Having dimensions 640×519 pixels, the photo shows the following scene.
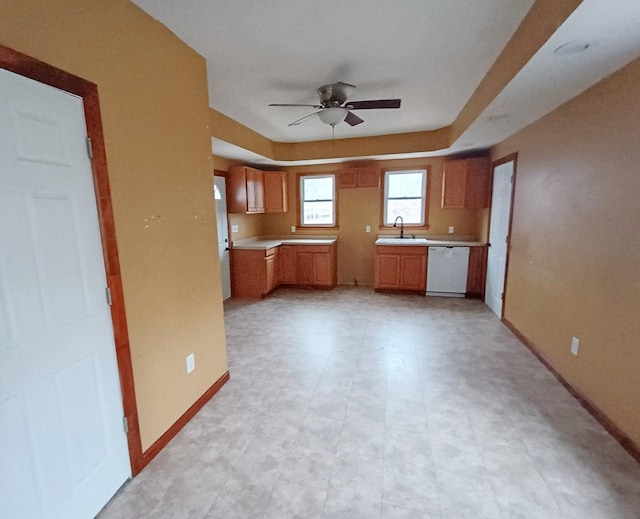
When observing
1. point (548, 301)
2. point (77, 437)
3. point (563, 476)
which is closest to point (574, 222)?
point (548, 301)

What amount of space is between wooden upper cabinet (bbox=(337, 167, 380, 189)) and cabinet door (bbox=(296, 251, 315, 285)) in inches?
54.3

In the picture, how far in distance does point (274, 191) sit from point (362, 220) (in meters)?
1.68

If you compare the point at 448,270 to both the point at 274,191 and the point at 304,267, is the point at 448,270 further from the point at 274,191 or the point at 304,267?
the point at 274,191

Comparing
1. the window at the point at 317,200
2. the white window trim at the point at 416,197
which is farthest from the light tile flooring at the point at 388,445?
the window at the point at 317,200

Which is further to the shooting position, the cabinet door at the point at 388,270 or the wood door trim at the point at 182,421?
the cabinet door at the point at 388,270

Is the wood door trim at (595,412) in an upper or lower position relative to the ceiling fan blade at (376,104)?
lower

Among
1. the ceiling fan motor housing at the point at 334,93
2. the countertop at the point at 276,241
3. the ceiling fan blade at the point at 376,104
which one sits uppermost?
the ceiling fan motor housing at the point at 334,93

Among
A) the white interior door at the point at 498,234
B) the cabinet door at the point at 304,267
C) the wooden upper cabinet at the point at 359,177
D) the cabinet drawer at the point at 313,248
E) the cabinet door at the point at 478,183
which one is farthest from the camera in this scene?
the cabinet door at the point at 304,267

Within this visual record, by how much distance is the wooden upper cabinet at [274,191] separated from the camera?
18.0 feet

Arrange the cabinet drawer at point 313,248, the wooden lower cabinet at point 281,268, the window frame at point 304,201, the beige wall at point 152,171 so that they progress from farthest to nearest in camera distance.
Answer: the window frame at point 304,201 → the cabinet drawer at point 313,248 → the wooden lower cabinet at point 281,268 → the beige wall at point 152,171

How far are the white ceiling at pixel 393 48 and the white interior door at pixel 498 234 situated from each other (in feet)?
2.88

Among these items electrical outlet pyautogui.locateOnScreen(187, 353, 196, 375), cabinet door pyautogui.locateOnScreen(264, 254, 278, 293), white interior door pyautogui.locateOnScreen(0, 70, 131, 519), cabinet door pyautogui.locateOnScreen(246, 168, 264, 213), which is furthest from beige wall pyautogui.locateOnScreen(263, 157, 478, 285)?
white interior door pyautogui.locateOnScreen(0, 70, 131, 519)

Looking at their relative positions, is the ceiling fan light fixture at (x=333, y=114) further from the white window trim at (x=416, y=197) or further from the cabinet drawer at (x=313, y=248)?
the white window trim at (x=416, y=197)

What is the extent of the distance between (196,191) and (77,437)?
156 centimetres
